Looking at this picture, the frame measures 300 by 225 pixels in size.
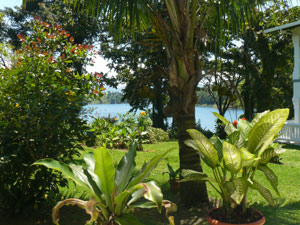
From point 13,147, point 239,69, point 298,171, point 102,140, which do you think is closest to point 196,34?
point 13,147

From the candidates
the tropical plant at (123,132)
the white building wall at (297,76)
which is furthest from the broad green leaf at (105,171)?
the white building wall at (297,76)

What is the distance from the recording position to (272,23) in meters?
17.2

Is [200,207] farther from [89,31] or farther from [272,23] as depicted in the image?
[89,31]

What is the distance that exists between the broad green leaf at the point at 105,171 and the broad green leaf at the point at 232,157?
48.6 inches

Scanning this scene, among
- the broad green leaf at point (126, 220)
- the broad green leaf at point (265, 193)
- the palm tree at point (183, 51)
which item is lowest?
the broad green leaf at point (126, 220)

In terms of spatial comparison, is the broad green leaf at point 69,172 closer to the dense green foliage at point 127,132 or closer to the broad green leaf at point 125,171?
the broad green leaf at point 125,171

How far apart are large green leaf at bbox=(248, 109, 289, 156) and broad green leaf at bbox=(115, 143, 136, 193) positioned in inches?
58.2

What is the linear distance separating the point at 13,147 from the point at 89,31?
16592 mm

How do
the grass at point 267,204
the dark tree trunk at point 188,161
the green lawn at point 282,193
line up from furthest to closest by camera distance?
the dark tree trunk at point 188,161
the green lawn at point 282,193
the grass at point 267,204

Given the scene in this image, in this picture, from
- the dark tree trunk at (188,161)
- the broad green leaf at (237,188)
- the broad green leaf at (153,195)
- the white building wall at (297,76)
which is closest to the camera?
the broad green leaf at (153,195)

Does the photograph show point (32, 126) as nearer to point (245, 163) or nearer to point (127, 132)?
point (245, 163)

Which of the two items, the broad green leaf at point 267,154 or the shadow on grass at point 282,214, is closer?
the broad green leaf at point 267,154

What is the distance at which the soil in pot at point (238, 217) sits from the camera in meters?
3.62

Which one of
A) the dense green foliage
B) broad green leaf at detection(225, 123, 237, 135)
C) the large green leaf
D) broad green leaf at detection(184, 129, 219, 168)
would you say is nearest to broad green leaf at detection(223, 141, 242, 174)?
broad green leaf at detection(184, 129, 219, 168)
